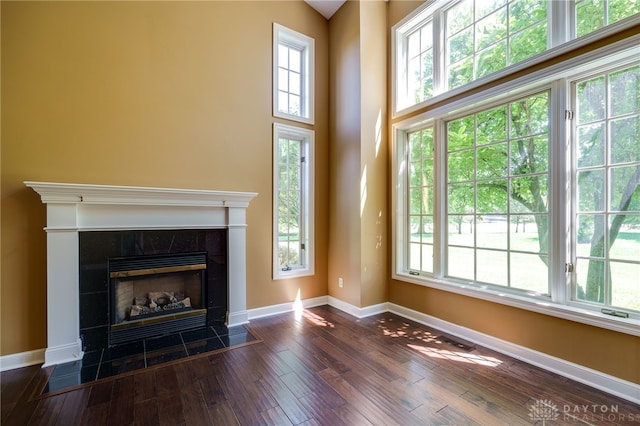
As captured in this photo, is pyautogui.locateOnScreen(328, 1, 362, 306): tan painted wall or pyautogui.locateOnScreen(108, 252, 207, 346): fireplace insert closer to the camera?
pyautogui.locateOnScreen(108, 252, 207, 346): fireplace insert

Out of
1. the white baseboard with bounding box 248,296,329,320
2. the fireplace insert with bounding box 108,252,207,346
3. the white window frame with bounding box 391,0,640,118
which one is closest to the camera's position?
the white window frame with bounding box 391,0,640,118

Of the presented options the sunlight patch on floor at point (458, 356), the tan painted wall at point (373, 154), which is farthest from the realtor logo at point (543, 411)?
the tan painted wall at point (373, 154)

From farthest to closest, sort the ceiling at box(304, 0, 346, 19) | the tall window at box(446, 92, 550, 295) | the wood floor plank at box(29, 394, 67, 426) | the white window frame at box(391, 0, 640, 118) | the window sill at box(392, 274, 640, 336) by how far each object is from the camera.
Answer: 1. the ceiling at box(304, 0, 346, 19)
2. the tall window at box(446, 92, 550, 295)
3. the white window frame at box(391, 0, 640, 118)
4. the window sill at box(392, 274, 640, 336)
5. the wood floor plank at box(29, 394, 67, 426)

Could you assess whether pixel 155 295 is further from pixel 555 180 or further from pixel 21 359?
pixel 555 180

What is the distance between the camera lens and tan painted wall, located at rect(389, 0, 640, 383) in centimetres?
193

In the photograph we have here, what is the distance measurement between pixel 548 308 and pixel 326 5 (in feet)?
13.7

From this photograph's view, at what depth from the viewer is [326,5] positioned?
3.75 meters

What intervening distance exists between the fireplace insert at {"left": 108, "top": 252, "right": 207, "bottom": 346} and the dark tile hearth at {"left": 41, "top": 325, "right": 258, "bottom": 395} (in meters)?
0.10

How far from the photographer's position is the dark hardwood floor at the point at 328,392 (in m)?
1.74

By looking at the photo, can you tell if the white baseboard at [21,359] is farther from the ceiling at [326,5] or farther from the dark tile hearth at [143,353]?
the ceiling at [326,5]

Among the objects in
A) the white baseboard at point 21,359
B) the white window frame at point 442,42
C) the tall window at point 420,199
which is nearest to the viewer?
the white window frame at point 442,42

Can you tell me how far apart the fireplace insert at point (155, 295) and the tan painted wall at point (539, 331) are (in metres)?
2.45

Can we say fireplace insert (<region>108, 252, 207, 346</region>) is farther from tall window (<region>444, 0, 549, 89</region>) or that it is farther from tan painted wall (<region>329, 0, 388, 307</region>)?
tall window (<region>444, 0, 549, 89</region>)

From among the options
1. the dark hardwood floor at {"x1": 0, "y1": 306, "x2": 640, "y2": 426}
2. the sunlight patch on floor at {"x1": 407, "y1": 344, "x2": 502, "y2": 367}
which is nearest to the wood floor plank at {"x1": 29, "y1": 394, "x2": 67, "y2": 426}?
the dark hardwood floor at {"x1": 0, "y1": 306, "x2": 640, "y2": 426}
